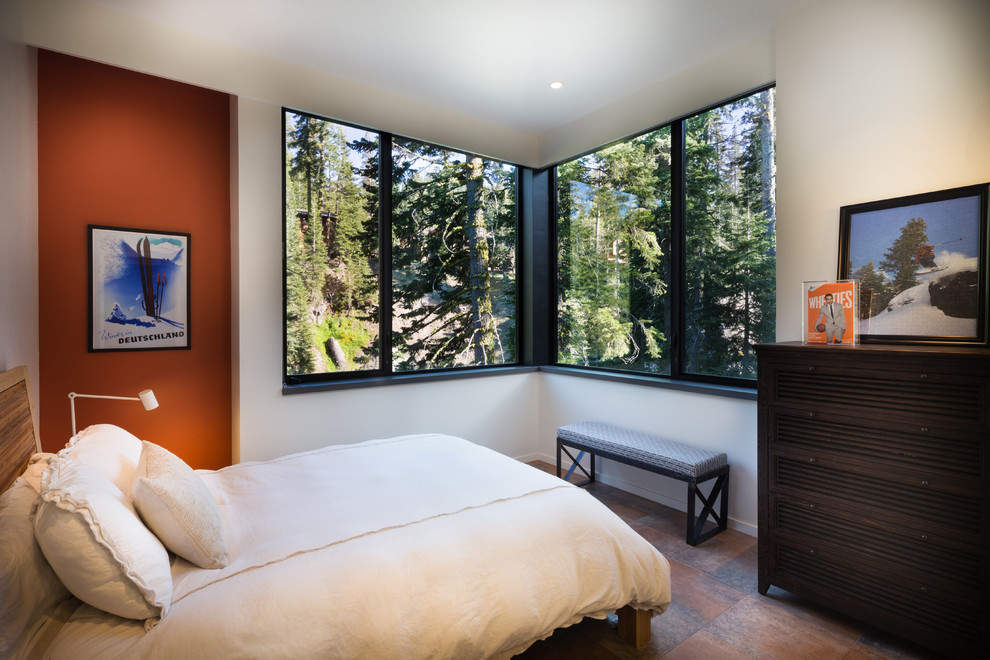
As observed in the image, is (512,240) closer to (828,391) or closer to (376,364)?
(376,364)

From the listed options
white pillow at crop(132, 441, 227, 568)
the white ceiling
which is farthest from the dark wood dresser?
white pillow at crop(132, 441, 227, 568)

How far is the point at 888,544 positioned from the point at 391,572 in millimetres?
1896

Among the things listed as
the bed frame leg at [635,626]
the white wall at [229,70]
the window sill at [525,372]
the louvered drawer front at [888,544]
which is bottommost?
the bed frame leg at [635,626]

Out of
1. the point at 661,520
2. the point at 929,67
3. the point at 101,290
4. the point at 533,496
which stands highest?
the point at 929,67

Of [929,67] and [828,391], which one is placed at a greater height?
[929,67]

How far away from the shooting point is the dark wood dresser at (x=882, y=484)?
1.68 metres

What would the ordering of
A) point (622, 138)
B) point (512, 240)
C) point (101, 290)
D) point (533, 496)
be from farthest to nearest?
1. point (512, 240)
2. point (622, 138)
3. point (101, 290)
4. point (533, 496)

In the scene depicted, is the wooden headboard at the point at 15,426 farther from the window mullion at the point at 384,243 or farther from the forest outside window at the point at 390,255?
the window mullion at the point at 384,243

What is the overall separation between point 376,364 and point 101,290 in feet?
5.57

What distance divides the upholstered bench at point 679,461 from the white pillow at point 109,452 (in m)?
2.55

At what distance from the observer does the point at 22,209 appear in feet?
7.36

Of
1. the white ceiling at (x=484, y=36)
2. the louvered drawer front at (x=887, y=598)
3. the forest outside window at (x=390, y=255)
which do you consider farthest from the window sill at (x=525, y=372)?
the white ceiling at (x=484, y=36)

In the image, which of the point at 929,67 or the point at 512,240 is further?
the point at 512,240

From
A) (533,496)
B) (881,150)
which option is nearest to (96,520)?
(533,496)
